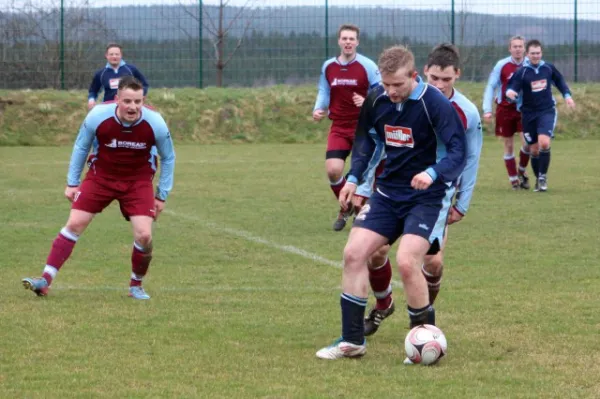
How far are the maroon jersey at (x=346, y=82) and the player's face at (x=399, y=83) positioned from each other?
235 inches

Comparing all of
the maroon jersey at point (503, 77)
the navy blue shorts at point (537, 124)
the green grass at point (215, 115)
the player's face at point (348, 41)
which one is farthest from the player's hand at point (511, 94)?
the green grass at point (215, 115)

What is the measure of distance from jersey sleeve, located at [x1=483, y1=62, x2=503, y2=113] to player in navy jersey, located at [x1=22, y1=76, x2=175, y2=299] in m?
8.03

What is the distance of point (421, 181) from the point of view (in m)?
5.96

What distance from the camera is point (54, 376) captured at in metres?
5.72

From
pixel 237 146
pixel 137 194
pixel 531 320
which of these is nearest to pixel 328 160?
pixel 137 194

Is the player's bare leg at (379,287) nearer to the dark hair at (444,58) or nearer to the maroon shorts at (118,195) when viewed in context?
the dark hair at (444,58)

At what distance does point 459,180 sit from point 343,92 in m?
5.71

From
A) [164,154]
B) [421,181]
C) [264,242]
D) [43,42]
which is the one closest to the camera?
[421,181]

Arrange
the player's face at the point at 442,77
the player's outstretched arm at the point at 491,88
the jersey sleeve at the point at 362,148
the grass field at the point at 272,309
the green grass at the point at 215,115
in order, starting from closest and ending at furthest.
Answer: the grass field at the point at 272,309, the jersey sleeve at the point at 362,148, the player's face at the point at 442,77, the player's outstretched arm at the point at 491,88, the green grass at the point at 215,115

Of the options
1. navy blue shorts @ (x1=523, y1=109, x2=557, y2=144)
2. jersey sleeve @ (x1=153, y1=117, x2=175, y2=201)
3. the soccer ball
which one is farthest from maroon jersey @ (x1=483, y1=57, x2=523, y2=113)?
the soccer ball

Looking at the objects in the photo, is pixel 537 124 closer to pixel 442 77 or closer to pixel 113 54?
pixel 113 54

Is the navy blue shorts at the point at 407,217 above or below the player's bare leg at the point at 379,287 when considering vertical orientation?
above

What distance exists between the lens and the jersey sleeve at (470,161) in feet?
21.6

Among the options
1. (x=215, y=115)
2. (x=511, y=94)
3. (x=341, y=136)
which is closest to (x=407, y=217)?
(x=341, y=136)
